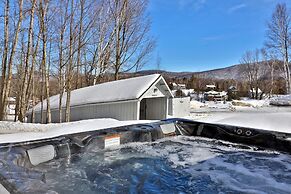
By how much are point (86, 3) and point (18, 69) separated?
659 cm

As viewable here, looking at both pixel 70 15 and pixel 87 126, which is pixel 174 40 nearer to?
pixel 70 15

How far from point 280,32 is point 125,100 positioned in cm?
1651

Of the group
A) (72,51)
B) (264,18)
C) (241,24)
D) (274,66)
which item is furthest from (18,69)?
(274,66)

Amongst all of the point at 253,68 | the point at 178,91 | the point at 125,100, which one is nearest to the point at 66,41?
the point at 125,100

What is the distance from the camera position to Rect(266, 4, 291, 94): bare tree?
17922mm

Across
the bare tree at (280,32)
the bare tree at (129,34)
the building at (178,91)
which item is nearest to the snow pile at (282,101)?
the bare tree at (280,32)

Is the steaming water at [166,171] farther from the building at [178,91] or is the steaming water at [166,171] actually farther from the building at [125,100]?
the building at [178,91]

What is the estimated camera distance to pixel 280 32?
60.3 ft

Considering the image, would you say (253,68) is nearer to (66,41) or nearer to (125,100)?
(125,100)

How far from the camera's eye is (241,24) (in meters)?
17.1

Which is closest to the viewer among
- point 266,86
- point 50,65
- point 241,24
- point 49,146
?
point 49,146

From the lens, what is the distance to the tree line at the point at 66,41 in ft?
24.9

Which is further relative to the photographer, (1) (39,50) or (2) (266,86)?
(2) (266,86)

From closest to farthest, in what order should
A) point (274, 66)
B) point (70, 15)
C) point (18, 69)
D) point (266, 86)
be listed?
point (70, 15) → point (18, 69) → point (274, 66) → point (266, 86)
